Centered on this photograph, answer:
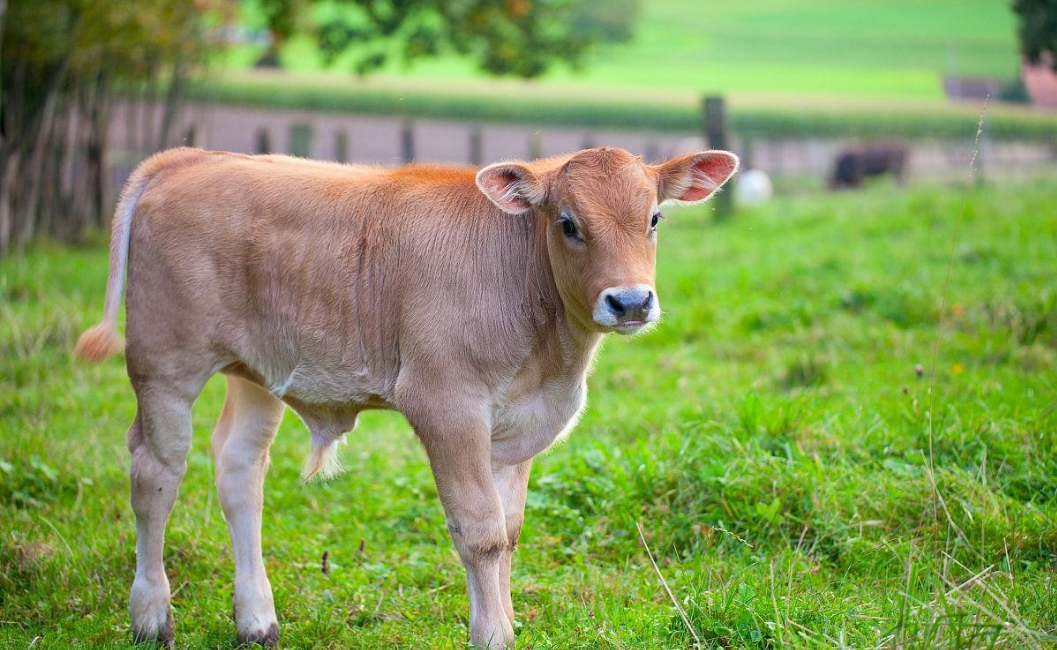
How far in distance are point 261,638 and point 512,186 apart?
89.3 inches

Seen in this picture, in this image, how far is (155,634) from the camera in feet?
15.1

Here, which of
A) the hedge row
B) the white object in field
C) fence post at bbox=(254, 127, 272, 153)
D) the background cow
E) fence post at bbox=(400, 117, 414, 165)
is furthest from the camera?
the background cow

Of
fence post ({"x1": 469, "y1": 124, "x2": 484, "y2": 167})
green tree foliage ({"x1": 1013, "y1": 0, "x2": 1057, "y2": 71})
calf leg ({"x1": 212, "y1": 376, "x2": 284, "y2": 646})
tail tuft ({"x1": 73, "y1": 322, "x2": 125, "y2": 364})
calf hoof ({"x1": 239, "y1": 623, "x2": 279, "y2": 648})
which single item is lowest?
fence post ({"x1": 469, "y1": 124, "x2": 484, "y2": 167})

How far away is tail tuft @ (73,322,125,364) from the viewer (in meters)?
4.90

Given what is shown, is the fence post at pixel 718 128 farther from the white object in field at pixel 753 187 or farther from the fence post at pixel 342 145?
the fence post at pixel 342 145

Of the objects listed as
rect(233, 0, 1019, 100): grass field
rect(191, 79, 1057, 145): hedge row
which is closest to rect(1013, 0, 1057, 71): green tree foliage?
rect(233, 0, 1019, 100): grass field

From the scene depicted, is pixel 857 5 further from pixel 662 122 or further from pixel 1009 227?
pixel 1009 227

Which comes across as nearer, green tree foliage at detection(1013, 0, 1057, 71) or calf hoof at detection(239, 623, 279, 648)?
calf hoof at detection(239, 623, 279, 648)

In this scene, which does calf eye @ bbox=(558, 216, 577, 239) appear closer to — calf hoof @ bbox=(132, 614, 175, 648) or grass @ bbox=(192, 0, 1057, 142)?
calf hoof @ bbox=(132, 614, 175, 648)

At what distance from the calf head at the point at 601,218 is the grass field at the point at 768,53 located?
1652cm

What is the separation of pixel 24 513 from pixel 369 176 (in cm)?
270

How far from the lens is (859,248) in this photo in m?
11.9


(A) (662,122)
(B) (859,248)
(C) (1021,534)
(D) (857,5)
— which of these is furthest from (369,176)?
(D) (857,5)

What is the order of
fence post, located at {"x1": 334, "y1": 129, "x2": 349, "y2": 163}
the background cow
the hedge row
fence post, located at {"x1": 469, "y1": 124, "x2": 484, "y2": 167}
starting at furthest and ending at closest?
the background cow
fence post, located at {"x1": 469, "y1": 124, "x2": 484, "y2": 167}
the hedge row
fence post, located at {"x1": 334, "y1": 129, "x2": 349, "y2": 163}
